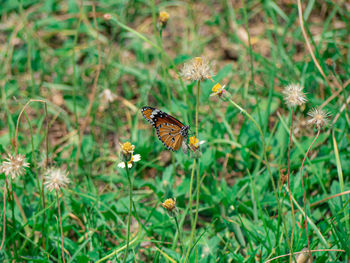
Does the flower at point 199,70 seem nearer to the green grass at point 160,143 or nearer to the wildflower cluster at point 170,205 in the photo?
the green grass at point 160,143

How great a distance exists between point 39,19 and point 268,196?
3147mm

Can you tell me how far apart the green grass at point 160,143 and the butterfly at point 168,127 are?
21 centimetres

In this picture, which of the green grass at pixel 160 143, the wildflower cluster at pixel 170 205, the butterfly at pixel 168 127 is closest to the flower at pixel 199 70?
the butterfly at pixel 168 127

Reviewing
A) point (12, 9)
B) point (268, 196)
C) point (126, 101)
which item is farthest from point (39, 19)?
point (268, 196)

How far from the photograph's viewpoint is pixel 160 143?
2.56 m

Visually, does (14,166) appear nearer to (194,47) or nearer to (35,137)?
(35,137)

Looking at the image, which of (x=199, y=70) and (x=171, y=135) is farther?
(x=171, y=135)

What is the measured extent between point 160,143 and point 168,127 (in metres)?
0.58

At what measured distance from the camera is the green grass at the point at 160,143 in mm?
1939

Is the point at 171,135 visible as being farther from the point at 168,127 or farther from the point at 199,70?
the point at 199,70

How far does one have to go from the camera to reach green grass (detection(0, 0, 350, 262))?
1939 millimetres

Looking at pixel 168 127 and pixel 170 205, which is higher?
pixel 168 127

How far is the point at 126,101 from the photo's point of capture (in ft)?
10.3

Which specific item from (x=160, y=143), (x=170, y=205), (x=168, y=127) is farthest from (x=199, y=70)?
(x=160, y=143)
